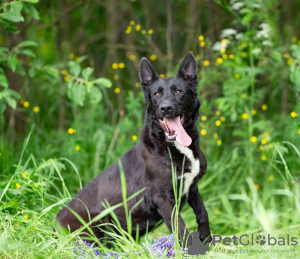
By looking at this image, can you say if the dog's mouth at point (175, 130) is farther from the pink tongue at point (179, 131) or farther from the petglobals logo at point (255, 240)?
the petglobals logo at point (255, 240)

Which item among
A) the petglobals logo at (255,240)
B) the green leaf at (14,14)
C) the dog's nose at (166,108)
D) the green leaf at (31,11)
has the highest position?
the green leaf at (31,11)

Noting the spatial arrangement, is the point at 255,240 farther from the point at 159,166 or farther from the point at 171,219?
the point at 159,166

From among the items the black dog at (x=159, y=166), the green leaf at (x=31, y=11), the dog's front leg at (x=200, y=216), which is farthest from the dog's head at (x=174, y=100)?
the green leaf at (x=31, y=11)

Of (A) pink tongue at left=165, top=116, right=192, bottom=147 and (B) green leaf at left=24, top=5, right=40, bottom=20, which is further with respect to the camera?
(B) green leaf at left=24, top=5, right=40, bottom=20

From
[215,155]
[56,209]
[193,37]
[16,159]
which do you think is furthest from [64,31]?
[56,209]

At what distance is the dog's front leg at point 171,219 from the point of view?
9.34ft

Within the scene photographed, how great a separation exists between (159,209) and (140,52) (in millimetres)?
4785

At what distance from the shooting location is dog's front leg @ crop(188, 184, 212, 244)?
10.1ft

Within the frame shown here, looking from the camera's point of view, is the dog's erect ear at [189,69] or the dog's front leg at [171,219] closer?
the dog's front leg at [171,219]

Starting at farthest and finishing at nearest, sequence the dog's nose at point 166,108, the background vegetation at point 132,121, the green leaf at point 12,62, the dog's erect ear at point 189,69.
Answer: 1. the green leaf at point 12,62
2. the background vegetation at point 132,121
3. the dog's erect ear at point 189,69
4. the dog's nose at point 166,108

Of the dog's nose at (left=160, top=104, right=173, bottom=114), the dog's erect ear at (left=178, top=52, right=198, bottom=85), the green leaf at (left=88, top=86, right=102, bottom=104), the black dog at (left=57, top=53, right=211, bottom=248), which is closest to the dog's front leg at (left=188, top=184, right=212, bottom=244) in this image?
the black dog at (left=57, top=53, right=211, bottom=248)

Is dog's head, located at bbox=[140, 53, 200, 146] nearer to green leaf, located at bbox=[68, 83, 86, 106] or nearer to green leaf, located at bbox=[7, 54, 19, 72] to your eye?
green leaf, located at bbox=[68, 83, 86, 106]

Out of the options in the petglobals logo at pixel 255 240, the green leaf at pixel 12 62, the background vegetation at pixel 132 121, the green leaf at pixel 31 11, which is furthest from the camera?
the green leaf at pixel 31 11

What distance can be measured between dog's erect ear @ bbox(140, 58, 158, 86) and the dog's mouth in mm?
392
